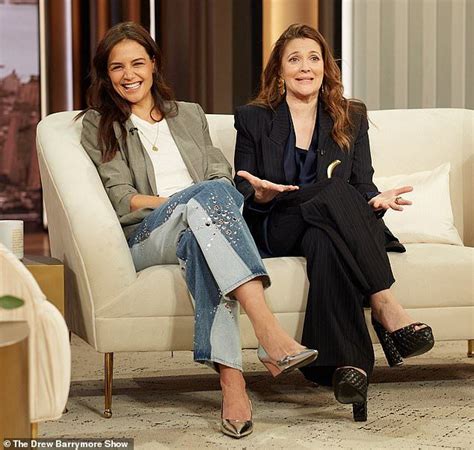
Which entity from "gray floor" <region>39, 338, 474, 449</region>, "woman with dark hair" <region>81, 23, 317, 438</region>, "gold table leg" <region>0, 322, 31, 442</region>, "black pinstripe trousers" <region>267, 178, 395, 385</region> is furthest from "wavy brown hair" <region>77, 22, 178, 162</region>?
"gold table leg" <region>0, 322, 31, 442</region>

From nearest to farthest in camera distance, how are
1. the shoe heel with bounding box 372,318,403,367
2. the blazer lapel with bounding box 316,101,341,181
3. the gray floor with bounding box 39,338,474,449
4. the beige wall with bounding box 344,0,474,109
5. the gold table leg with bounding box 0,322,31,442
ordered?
the gold table leg with bounding box 0,322,31,442 < the gray floor with bounding box 39,338,474,449 < the shoe heel with bounding box 372,318,403,367 < the blazer lapel with bounding box 316,101,341,181 < the beige wall with bounding box 344,0,474,109

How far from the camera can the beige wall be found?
4594 millimetres

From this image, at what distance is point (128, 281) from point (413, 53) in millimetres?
2552

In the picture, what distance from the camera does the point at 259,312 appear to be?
2.40 m

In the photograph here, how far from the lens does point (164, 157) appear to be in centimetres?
292

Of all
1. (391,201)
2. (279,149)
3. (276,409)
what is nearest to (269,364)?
(276,409)

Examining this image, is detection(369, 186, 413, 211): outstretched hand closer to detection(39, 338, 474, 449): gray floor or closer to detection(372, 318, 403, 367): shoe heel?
detection(372, 318, 403, 367): shoe heel

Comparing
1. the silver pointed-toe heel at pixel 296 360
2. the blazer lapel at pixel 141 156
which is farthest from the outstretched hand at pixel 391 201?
the blazer lapel at pixel 141 156

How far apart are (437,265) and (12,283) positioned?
147 centimetres

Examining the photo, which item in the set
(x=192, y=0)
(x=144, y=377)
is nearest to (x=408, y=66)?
(x=192, y=0)

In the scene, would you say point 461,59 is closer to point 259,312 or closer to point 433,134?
point 433,134

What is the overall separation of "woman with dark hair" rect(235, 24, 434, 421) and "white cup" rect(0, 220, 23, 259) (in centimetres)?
62

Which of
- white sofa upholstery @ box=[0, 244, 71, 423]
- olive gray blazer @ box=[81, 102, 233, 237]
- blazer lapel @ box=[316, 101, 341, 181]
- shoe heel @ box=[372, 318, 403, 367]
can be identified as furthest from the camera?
blazer lapel @ box=[316, 101, 341, 181]

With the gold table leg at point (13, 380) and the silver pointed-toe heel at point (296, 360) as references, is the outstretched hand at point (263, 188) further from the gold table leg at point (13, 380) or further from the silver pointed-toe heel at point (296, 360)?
the gold table leg at point (13, 380)
